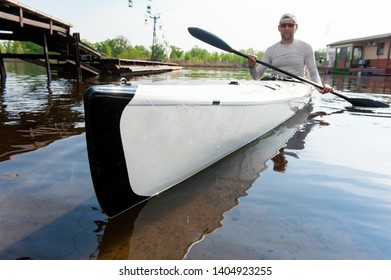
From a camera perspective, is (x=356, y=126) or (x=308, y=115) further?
(x=308, y=115)

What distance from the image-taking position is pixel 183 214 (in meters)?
1.81

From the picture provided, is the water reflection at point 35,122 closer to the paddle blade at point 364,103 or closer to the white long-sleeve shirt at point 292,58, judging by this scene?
the white long-sleeve shirt at point 292,58

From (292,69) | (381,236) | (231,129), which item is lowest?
(381,236)

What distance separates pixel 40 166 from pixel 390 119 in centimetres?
501

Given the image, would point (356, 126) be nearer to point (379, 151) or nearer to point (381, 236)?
point (379, 151)

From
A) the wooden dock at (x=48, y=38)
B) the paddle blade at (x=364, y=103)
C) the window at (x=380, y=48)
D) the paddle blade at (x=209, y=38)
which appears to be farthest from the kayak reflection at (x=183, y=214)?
the window at (x=380, y=48)

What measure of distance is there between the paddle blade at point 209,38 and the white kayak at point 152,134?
1887 mm

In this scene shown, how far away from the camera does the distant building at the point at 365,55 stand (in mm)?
20766

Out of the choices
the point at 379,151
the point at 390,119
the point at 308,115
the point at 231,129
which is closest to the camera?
the point at 231,129

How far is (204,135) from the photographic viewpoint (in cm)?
226

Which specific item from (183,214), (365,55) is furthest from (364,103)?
(365,55)

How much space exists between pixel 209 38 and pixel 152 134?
3.00 meters

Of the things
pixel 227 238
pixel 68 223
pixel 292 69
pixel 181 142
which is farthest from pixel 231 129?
pixel 292 69

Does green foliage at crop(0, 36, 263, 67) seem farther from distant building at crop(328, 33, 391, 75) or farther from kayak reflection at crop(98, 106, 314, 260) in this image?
kayak reflection at crop(98, 106, 314, 260)
